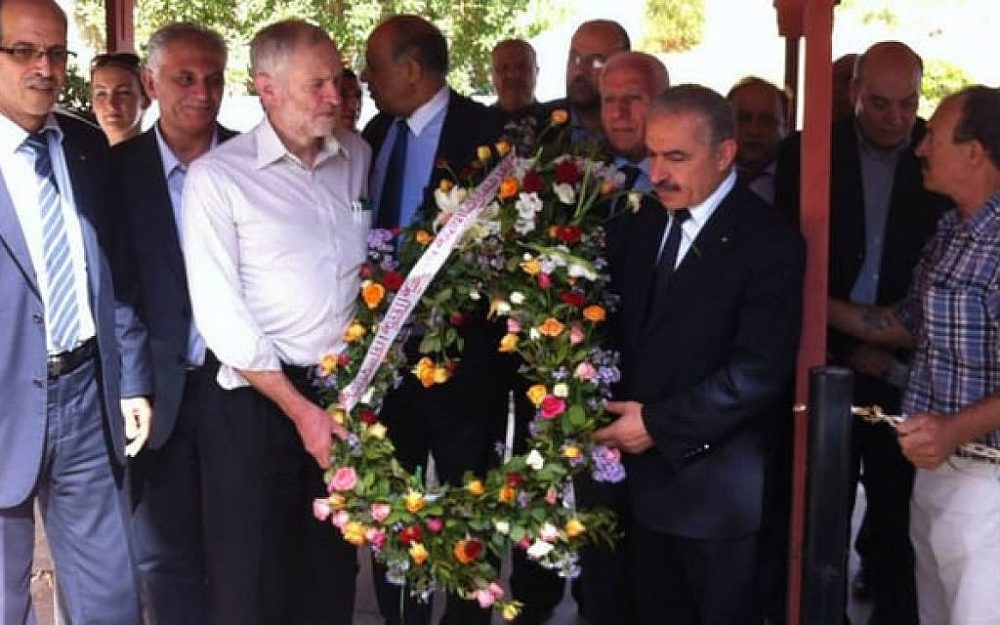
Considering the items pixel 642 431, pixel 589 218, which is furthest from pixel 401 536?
pixel 589 218

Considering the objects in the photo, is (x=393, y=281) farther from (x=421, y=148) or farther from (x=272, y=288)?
(x=421, y=148)

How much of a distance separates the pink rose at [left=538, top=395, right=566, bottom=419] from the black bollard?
0.75 m

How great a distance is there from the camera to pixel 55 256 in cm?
329

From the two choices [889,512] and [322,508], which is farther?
[889,512]

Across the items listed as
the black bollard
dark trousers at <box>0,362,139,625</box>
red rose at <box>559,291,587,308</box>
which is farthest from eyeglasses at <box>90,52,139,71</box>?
the black bollard

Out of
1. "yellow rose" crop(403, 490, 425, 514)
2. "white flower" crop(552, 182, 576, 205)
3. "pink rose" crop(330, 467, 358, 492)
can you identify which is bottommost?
"yellow rose" crop(403, 490, 425, 514)

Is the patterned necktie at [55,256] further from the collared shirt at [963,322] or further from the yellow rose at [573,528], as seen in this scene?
the collared shirt at [963,322]

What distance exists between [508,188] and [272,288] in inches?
27.9

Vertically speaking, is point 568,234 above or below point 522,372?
above

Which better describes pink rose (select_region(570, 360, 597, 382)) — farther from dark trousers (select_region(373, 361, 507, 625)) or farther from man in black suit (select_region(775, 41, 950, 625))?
man in black suit (select_region(775, 41, 950, 625))

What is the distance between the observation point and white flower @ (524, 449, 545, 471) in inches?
117

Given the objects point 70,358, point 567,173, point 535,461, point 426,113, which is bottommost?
point 535,461

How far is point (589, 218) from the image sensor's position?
322cm

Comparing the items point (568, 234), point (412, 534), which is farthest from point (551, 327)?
point (412, 534)
